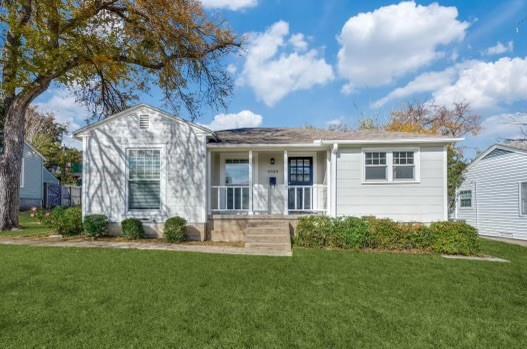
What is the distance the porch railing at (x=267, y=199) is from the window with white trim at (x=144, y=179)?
1.93 m

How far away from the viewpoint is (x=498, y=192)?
15633 mm

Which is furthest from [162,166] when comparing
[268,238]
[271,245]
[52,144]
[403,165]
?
[52,144]

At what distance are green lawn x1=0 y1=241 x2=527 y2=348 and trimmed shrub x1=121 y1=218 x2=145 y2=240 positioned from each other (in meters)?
2.43

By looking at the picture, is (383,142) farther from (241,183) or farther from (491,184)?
(491,184)

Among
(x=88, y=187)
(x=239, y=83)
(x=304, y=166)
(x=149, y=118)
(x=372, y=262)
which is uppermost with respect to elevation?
(x=239, y=83)

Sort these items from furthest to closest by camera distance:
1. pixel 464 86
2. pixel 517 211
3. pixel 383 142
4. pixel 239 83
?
pixel 464 86 < pixel 239 83 < pixel 517 211 < pixel 383 142

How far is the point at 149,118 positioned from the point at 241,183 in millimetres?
3834

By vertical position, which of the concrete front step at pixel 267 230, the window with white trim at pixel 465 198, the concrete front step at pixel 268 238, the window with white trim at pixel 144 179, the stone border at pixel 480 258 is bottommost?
the stone border at pixel 480 258

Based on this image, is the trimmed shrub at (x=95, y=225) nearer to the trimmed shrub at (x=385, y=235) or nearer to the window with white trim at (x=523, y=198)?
the trimmed shrub at (x=385, y=235)

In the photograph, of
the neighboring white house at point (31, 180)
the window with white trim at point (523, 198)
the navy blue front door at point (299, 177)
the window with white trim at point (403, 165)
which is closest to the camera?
the window with white trim at point (403, 165)

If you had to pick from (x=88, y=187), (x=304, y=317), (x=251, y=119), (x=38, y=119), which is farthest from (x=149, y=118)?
(x=38, y=119)

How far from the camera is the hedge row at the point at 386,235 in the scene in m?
9.32

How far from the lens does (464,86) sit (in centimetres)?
2875

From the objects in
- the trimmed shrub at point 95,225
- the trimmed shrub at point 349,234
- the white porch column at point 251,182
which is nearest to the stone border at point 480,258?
the trimmed shrub at point 349,234
